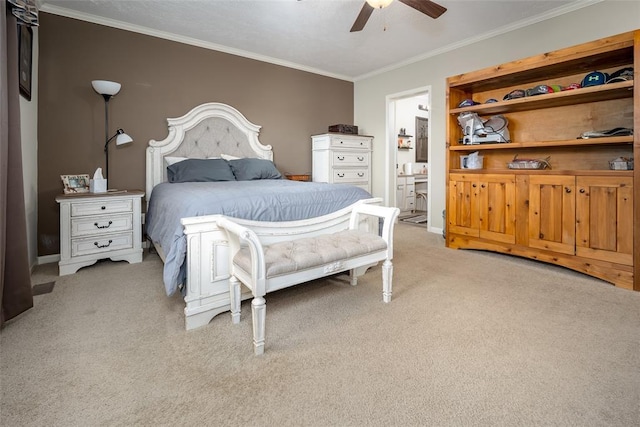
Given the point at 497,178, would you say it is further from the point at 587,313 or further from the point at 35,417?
the point at 35,417

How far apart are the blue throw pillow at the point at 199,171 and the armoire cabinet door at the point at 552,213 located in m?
3.09

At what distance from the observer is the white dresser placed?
16.2 feet

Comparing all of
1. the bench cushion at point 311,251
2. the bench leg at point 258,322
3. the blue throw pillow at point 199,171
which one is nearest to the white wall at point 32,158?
the blue throw pillow at point 199,171

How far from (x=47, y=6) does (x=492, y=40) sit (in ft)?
15.6

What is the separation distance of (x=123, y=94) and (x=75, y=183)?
3.78ft

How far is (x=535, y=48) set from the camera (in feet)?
11.6

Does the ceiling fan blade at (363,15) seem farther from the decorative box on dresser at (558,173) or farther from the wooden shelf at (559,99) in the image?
the wooden shelf at (559,99)

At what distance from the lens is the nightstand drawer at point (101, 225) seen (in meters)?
2.85

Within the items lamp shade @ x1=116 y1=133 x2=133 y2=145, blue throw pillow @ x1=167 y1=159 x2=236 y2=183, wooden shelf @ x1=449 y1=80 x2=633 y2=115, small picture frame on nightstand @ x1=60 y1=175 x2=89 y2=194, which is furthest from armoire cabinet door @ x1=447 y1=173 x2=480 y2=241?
small picture frame on nightstand @ x1=60 y1=175 x2=89 y2=194

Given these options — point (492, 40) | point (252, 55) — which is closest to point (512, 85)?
point (492, 40)

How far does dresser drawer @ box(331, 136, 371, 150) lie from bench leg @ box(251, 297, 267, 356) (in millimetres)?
3690

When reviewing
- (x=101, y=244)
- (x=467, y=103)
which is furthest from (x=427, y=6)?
(x=101, y=244)

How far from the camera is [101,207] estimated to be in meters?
2.96

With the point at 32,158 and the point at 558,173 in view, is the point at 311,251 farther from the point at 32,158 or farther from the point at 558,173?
the point at 32,158
